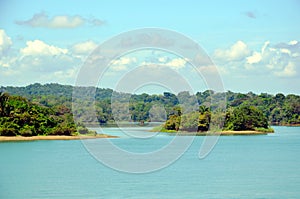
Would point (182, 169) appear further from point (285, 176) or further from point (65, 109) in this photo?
point (65, 109)

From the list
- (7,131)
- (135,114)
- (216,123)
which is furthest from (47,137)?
(135,114)

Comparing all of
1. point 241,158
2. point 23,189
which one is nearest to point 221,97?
point 241,158

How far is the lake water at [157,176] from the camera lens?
645 inches

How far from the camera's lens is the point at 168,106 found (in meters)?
46.8

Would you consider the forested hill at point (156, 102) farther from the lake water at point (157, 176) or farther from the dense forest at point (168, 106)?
the lake water at point (157, 176)

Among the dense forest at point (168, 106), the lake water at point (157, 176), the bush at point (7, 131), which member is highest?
the dense forest at point (168, 106)

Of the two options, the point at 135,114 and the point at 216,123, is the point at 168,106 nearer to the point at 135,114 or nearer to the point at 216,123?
the point at 135,114

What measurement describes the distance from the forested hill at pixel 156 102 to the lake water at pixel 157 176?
10.8 metres

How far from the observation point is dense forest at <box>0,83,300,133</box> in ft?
129

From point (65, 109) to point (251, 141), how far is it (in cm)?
1326

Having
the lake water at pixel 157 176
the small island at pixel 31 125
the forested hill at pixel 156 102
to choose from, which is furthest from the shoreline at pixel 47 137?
the lake water at pixel 157 176

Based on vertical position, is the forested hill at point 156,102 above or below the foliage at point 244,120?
above

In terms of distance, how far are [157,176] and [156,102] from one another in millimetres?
32857

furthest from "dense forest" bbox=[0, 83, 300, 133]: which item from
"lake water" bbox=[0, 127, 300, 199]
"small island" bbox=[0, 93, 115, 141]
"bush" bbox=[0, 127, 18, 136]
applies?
"lake water" bbox=[0, 127, 300, 199]
